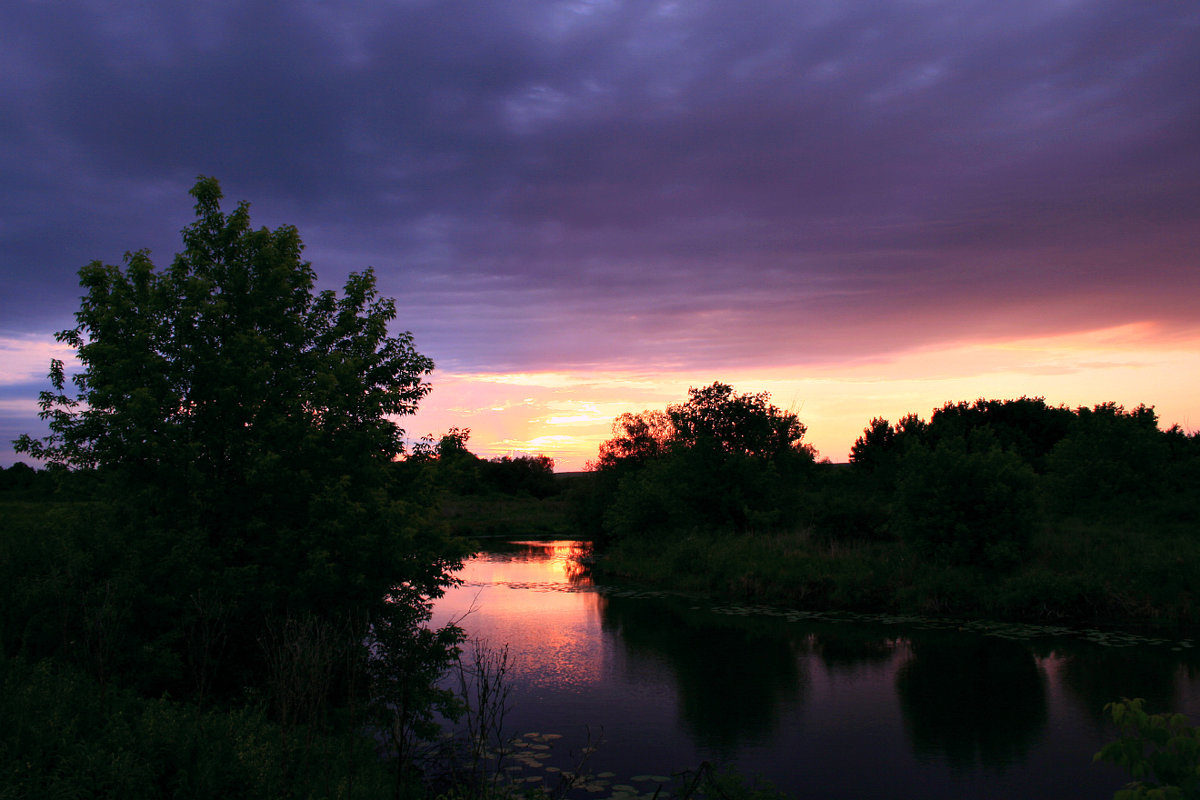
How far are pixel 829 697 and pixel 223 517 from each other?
11.9 meters

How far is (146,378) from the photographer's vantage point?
11914 millimetres

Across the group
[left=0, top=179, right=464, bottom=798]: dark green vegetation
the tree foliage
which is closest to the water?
[left=0, top=179, right=464, bottom=798]: dark green vegetation

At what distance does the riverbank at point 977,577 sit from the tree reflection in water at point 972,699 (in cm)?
362

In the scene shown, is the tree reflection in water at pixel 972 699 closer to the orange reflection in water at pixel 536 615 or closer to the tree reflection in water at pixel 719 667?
the tree reflection in water at pixel 719 667

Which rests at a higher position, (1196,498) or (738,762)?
(1196,498)

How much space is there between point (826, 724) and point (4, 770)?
11.9m

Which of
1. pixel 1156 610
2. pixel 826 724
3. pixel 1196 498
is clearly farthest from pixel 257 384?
pixel 1196 498

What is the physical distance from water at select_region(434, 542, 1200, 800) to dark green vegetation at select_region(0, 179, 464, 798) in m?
3.05

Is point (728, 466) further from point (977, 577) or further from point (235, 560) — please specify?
point (235, 560)

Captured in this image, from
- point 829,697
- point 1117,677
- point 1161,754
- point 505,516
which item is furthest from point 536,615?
point 505,516

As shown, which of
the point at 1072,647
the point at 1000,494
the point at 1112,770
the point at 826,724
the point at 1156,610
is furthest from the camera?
the point at 1000,494

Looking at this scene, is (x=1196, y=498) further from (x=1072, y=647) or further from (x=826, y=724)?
(x=826, y=724)

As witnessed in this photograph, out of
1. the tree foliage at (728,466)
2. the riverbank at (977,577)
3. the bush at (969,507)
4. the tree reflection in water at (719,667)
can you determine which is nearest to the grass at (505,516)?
the tree foliage at (728,466)

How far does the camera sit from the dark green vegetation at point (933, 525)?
22375mm
